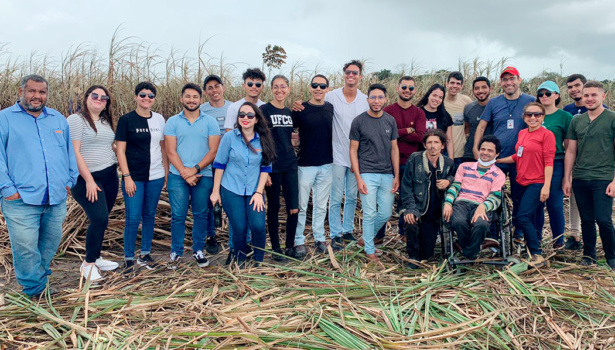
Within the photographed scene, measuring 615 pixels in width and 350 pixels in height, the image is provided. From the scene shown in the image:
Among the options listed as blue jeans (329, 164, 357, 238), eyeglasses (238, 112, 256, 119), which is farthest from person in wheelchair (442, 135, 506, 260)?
eyeglasses (238, 112, 256, 119)

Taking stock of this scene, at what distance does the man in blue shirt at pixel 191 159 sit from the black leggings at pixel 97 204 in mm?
548

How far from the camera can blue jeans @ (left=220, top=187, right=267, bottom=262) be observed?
13.6ft

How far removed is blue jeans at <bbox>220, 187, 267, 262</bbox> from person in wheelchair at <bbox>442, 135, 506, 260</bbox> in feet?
5.91

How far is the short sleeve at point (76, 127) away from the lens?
3.98m

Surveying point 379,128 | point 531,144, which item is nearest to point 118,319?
point 379,128

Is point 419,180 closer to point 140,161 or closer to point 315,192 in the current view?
A: point 315,192

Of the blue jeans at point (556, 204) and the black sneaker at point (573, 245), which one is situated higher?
the blue jeans at point (556, 204)

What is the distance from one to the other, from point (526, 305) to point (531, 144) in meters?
1.76

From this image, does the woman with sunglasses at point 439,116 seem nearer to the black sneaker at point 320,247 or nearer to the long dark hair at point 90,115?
the black sneaker at point 320,247

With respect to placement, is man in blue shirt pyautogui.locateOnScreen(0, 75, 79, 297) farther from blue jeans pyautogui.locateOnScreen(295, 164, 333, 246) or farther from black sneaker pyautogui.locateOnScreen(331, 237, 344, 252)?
black sneaker pyautogui.locateOnScreen(331, 237, 344, 252)

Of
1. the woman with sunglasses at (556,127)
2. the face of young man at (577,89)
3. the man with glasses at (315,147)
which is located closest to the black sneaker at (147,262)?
the man with glasses at (315,147)

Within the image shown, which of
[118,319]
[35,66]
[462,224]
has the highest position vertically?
[35,66]

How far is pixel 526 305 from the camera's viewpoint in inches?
134

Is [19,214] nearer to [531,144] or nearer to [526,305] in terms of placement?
[526,305]
